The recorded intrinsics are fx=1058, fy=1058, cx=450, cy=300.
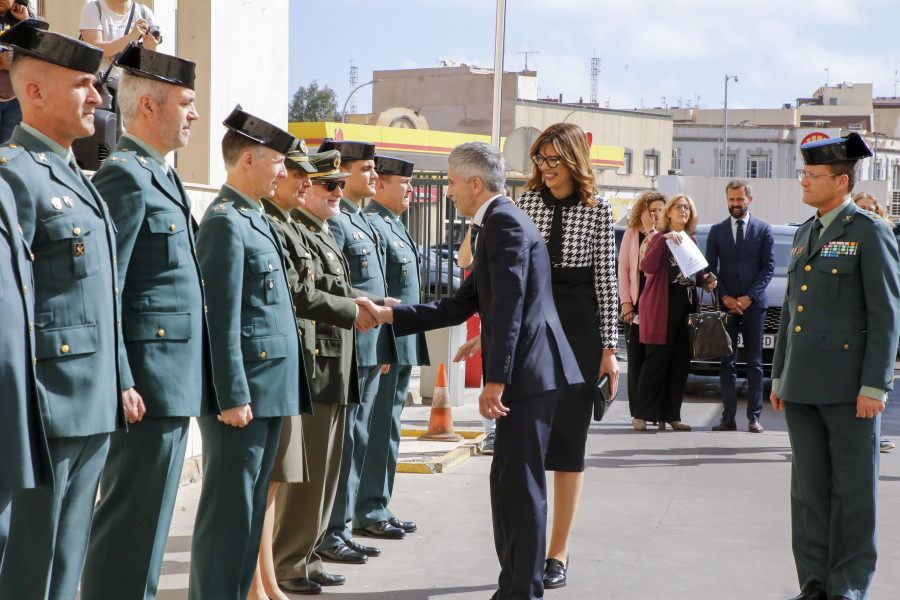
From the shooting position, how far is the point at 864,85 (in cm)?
7838

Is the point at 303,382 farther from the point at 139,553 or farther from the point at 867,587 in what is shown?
the point at 867,587

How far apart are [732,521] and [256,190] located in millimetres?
3641

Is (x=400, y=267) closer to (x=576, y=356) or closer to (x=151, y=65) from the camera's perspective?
(x=576, y=356)

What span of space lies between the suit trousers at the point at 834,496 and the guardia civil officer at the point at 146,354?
8.87 feet

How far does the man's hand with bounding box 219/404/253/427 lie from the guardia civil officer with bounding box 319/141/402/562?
1.39 m

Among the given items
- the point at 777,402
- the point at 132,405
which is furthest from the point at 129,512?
the point at 777,402

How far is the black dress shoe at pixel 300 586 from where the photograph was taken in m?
4.71

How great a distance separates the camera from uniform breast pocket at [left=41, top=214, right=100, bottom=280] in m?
3.01

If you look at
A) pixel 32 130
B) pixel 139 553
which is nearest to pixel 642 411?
pixel 139 553

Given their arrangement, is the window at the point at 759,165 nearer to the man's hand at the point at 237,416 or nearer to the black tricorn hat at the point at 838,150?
the black tricorn hat at the point at 838,150

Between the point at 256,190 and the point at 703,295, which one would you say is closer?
the point at 256,190

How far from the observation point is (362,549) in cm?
534

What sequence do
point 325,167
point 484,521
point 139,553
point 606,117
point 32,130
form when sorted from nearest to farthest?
point 32,130, point 139,553, point 325,167, point 484,521, point 606,117

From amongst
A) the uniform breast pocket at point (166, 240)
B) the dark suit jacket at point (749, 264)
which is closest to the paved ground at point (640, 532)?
the dark suit jacket at point (749, 264)
